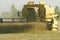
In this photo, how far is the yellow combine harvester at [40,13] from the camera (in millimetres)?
24500

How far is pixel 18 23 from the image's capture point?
22.3m

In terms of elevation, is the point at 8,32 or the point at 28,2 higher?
the point at 28,2

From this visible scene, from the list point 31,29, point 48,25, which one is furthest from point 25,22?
point 48,25

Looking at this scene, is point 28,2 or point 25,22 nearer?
point 25,22

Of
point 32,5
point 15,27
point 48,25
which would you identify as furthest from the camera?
point 32,5

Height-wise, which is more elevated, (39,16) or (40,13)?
(40,13)

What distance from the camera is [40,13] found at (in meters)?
25.1

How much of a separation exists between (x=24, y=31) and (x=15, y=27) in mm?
932

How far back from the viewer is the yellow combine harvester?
24.5 metres

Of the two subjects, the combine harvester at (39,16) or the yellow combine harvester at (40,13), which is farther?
the yellow combine harvester at (40,13)

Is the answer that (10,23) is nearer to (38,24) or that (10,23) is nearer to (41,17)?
(38,24)

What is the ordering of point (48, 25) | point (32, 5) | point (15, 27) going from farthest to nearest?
1. point (32, 5)
2. point (48, 25)
3. point (15, 27)

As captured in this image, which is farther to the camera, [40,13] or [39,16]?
[39,16]

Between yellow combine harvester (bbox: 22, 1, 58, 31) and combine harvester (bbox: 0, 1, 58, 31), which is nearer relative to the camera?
combine harvester (bbox: 0, 1, 58, 31)
